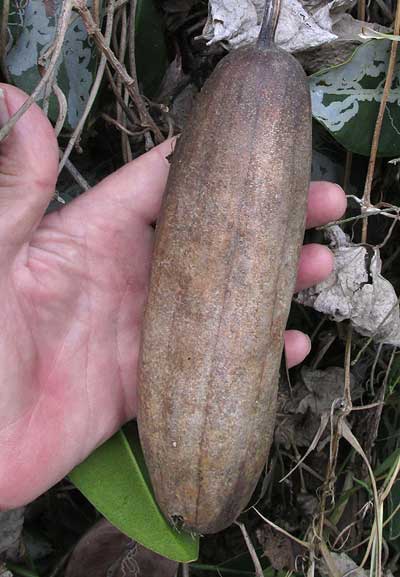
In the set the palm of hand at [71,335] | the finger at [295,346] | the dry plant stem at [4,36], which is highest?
the dry plant stem at [4,36]

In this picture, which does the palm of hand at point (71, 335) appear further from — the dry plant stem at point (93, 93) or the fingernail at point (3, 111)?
the fingernail at point (3, 111)

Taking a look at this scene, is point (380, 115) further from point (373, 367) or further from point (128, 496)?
point (128, 496)

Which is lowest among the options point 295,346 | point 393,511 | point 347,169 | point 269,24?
point 393,511

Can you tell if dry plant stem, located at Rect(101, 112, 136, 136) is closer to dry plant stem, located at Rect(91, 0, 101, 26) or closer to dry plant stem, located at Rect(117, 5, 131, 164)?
dry plant stem, located at Rect(117, 5, 131, 164)

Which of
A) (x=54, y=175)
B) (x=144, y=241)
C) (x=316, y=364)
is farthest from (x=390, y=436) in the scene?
(x=54, y=175)

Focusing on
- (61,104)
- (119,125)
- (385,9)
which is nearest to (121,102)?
(119,125)

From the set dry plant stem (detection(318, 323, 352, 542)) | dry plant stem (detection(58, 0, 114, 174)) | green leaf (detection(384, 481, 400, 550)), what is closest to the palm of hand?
dry plant stem (detection(58, 0, 114, 174))

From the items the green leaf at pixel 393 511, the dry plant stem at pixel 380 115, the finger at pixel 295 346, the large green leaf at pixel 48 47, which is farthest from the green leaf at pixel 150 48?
the green leaf at pixel 393 511
